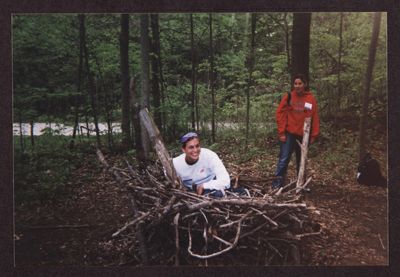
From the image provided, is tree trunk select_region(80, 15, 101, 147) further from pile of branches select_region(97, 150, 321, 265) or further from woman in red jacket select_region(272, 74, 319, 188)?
woman in red jacket select_region(272, 74, 319, 188)

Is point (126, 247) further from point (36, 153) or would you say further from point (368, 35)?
point (368, 35)

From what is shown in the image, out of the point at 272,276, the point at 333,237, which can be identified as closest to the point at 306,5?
the point at 333,237

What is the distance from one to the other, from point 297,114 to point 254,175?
0.69 m

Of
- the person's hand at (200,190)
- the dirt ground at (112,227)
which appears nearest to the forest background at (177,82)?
the dirt ground at (112,227)

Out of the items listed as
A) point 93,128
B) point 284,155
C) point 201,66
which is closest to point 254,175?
point 284,155

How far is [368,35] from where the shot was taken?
3627mm

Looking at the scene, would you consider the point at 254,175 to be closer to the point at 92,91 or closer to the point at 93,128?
the point at 93,128

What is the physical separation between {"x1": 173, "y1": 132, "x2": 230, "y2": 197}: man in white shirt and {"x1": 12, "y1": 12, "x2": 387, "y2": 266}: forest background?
15.0 inches

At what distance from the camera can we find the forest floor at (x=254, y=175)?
347 centimetres

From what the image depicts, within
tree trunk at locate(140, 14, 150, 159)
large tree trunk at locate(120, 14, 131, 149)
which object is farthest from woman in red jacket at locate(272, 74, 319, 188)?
large tree trunk at locate(120, 14, 131, 149)

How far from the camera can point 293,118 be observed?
3807 millimetres

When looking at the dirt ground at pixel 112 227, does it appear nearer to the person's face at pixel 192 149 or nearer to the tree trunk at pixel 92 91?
the tree trunk at pixel 92 91

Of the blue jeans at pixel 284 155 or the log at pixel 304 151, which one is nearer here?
the log at pixel 304 151

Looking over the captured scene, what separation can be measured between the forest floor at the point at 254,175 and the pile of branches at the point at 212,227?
0.23m
